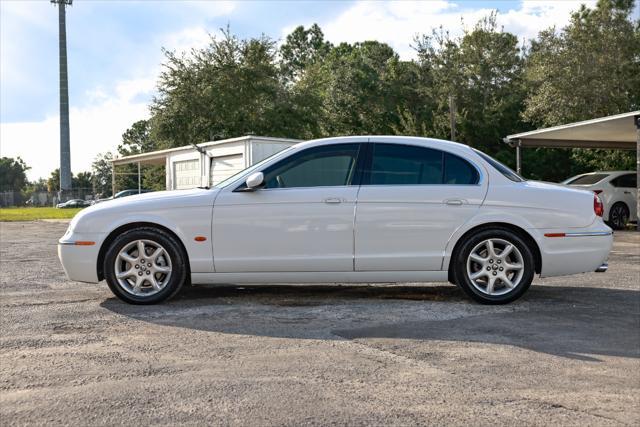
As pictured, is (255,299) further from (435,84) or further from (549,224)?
(435,84)

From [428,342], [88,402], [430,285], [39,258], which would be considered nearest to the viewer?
[88,402]

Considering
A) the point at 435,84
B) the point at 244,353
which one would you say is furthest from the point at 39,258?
the point at 435,84

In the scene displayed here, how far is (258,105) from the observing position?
3962 cm

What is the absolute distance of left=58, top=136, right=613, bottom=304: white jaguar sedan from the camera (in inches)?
239

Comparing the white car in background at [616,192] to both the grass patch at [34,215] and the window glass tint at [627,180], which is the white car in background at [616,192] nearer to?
the window glass tint at [627,180]

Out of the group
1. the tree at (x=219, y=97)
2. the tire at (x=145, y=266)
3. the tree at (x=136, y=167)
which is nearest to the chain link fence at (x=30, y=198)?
the tree at (x=136, y=167)

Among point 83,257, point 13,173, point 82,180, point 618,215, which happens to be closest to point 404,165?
point 83,257

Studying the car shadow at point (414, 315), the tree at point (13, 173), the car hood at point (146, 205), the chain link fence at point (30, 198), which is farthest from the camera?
the tree at point (13, 173)

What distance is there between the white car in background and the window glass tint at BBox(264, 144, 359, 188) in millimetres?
12054

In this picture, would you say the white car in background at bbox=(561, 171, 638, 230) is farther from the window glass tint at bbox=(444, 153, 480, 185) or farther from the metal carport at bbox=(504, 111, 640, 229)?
the window glass tint at bbox=(444, 153, 480, 185)

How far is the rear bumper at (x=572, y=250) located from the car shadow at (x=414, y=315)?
35 centimetres

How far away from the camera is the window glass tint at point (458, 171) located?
6.28 m

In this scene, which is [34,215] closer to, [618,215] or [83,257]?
[618,215]

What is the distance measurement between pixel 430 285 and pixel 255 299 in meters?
2.11
